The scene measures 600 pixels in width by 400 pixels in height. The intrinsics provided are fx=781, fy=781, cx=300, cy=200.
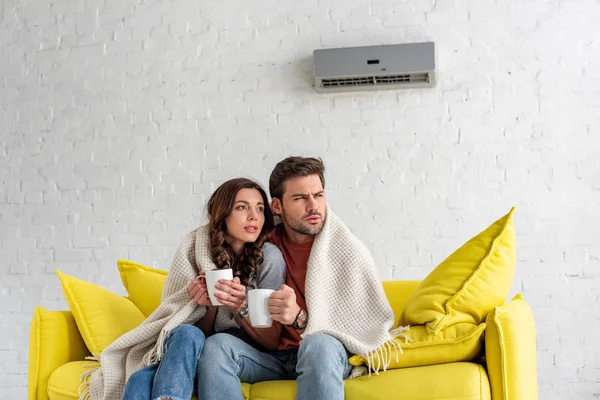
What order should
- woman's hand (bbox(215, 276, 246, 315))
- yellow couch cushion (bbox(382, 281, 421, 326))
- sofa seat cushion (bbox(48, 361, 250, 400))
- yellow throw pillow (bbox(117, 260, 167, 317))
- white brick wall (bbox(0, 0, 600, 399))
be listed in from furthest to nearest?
white brick wall (bbox(0, 0, 600, 399)), yellow throw pillow (bbox(117, 260, 167, 317)), yellow couch cushion (bbox(382, 281, 421, 326)), sofa seat cushion (bbox(48, 361, 250, 400)), woman's hand (bbox(215, 276, 246, 315))

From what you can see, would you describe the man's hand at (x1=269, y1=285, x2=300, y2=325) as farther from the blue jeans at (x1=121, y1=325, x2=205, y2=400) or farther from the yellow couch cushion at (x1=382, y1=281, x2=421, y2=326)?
the yellow couch cushion at (x1=382, y1=281, x2=421, y2=326)

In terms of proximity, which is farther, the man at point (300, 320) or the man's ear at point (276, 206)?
the man's ear at point (276, 206)

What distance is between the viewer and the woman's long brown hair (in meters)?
2.58

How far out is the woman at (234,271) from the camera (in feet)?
7.59

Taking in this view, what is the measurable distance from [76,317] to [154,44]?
1.89 meters

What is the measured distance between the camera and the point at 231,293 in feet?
7.58

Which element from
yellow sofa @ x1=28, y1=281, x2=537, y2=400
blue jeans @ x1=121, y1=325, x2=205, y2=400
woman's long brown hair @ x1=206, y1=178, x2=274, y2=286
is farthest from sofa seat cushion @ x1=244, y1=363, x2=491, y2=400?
woman's long brown hair @ x1=206, y1=178, x2=274, y2=286

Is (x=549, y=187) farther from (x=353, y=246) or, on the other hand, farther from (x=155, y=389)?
(x=155, y=389)

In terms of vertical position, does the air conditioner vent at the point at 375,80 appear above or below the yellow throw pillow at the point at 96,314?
above

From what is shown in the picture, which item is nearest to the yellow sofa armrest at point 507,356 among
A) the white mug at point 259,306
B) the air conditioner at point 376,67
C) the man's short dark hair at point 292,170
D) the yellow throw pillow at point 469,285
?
Answer: the yellow throw pillow at point 469,285

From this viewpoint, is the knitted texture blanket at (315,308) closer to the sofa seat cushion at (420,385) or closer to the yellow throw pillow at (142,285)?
the sofa seat cushion at (420,385)

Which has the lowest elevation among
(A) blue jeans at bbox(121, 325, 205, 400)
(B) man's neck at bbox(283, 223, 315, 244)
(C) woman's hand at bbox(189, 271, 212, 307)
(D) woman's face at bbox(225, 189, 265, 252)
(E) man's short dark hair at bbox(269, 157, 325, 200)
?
(A) blue jeans at bbox(121, 325, 205, 400)

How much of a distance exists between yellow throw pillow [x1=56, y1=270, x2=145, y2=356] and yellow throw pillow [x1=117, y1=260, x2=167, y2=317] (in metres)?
0.13

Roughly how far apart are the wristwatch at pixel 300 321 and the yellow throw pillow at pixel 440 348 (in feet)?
0.61
